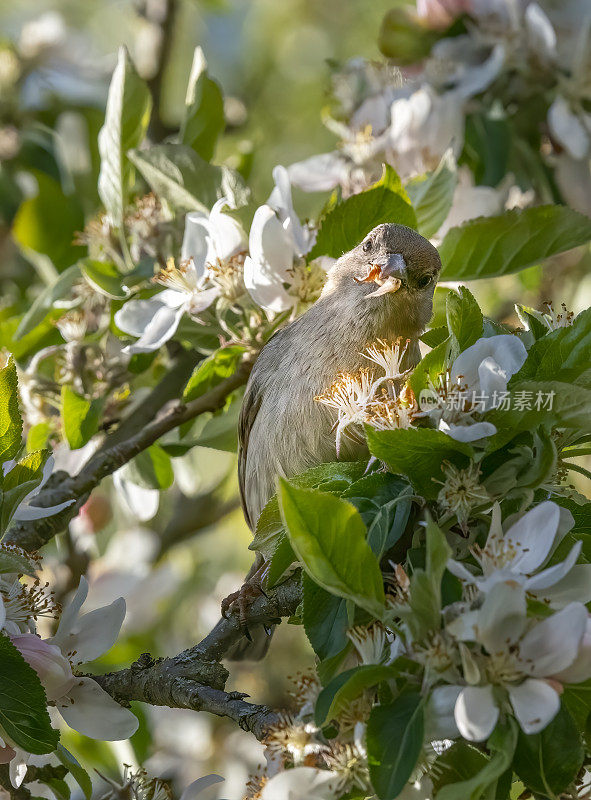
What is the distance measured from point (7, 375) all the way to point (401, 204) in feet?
2.89

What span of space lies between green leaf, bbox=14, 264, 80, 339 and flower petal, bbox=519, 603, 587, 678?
5.24ft

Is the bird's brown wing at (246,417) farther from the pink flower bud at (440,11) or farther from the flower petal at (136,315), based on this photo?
the pink flower bud at (440,11)

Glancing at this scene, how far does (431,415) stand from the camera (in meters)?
1.45

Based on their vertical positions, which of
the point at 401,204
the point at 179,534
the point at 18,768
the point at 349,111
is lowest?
the point at 179,534

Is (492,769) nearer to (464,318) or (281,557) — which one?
(281,557)

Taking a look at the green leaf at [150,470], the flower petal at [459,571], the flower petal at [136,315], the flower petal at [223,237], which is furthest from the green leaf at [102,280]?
the flower petal at [459,571]

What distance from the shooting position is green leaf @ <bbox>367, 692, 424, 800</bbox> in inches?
48.3

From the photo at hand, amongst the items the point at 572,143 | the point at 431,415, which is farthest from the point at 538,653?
the point at 572,143

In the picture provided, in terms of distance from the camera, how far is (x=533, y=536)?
52.6 inches

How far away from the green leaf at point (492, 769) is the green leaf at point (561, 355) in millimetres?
488

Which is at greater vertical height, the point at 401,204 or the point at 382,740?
the point at 401,204

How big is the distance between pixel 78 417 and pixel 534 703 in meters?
1.31

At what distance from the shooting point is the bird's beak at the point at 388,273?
6.85ft

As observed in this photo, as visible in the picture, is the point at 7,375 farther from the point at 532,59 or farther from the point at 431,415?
the point at 532,59
